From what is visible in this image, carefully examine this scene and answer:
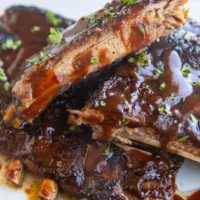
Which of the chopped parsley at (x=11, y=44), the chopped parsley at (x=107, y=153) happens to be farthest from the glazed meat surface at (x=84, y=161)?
the chopped parsley at (x=11, y=44)

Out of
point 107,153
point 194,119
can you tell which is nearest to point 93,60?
A: point 107,153

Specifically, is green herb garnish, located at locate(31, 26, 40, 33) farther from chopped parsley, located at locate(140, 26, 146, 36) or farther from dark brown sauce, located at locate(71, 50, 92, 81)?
chopped parsley, located at locate(140, 26, 146, 36)

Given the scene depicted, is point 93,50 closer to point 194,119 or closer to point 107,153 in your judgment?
point 107,153

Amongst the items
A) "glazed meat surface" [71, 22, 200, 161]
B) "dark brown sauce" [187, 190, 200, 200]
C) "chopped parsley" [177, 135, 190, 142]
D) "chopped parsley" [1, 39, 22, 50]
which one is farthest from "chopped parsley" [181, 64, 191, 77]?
"chopped parsley" [1, 39, 22, 50]

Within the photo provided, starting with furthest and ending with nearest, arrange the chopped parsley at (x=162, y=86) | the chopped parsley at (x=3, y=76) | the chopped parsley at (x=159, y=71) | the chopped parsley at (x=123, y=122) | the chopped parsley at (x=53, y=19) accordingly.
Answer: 1. the chopped parsley at (x=53, y=19)
2. the chopped parsley at (x=3, y=76)
3. the chopped parsley at (x=159, y=71)
4. the chopped parsley at (x=162, y=86)
5. the chopped parsley at (x=123, y=122)

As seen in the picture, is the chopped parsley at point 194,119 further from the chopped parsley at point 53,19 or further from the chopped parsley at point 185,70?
the chopped parsley at point 53,19

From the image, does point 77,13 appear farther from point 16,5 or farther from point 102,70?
point 102,70

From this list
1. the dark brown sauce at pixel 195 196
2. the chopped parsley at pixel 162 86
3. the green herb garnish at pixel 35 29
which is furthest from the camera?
the green herb garnish at pixel 35 29

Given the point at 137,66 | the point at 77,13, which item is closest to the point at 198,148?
the point at 137,66
